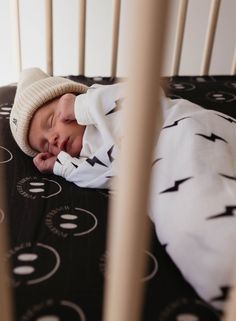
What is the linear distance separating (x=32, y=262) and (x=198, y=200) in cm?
23

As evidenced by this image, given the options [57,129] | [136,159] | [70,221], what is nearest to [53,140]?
[57,129]

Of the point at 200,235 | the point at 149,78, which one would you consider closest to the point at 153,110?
the point at 149,78

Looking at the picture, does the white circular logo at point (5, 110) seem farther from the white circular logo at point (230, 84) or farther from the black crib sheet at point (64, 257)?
the white circular logo at point (230, 84)

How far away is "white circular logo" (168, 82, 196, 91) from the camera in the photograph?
1.12 meters

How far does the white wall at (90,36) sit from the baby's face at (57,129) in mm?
651

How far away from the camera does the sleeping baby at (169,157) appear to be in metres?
0.48

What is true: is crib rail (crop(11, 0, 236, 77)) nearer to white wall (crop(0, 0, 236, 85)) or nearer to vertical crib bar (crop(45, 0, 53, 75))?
vertical crib bar (crop(45, 0, 53, 75))

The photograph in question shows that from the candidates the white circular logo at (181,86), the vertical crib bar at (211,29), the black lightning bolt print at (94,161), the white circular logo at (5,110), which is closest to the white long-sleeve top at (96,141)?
the black lightning bolt print at (94,161)

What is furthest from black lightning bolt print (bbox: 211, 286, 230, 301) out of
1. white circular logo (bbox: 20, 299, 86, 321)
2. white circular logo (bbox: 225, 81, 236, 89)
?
white circular logo (bbox: 225, 81, 236, 89)

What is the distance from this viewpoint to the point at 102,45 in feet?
4.96

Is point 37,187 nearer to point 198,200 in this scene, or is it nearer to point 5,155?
point 5,155

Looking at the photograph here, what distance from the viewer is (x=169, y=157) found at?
624 mm

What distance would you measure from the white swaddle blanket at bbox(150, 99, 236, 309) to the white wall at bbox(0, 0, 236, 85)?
0.86 metres

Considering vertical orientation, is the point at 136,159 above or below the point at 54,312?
above
